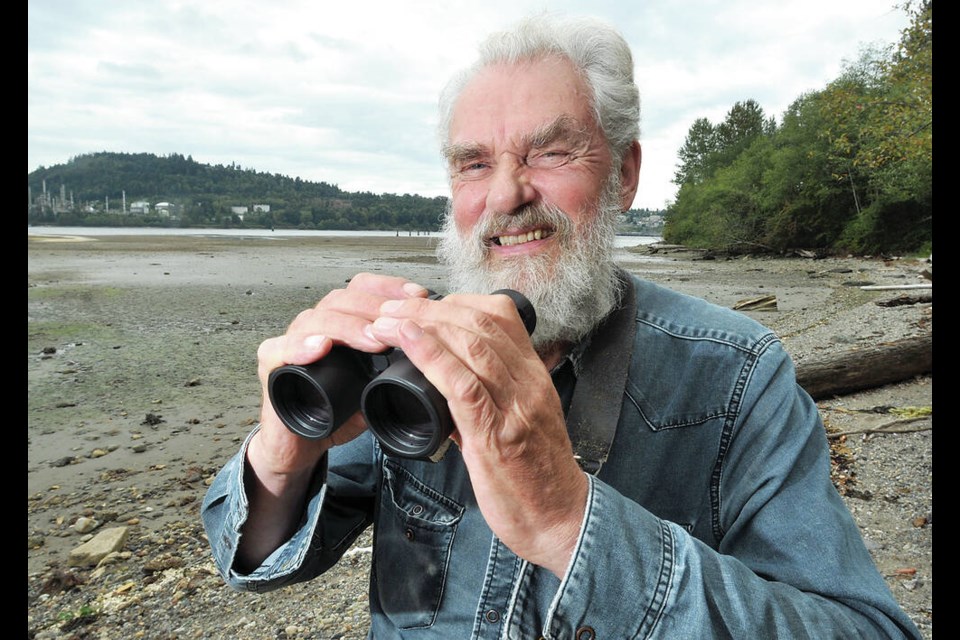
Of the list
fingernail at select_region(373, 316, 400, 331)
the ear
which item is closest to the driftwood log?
the ear

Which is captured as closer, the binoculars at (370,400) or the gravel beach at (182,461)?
the binoculars at (370,400)

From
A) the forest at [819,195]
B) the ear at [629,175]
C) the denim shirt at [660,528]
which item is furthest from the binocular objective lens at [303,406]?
the forest at [819,195]

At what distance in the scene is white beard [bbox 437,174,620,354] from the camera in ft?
5.99

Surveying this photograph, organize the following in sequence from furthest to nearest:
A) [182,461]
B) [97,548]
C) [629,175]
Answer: [182,461]
[97,548]
[629,175]

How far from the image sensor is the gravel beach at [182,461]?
11.5 feet

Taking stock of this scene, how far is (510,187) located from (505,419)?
0.89 metres

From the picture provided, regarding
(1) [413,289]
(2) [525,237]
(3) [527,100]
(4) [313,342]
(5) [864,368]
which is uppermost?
(3) [527,100]

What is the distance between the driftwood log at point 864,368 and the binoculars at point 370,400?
6259 mm

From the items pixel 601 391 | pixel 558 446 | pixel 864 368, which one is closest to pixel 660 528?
pixel 558 446

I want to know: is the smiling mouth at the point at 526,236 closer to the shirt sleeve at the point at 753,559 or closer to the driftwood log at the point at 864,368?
the shirt sleeve at the point at 753,559

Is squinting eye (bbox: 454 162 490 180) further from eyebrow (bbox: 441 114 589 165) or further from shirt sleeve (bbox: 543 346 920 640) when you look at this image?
shirt sleeve (bbox: 543 346 920 640)

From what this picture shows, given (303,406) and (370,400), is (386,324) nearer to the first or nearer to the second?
(370,400)

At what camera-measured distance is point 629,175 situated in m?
2.12

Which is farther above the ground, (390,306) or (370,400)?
(390,306)
